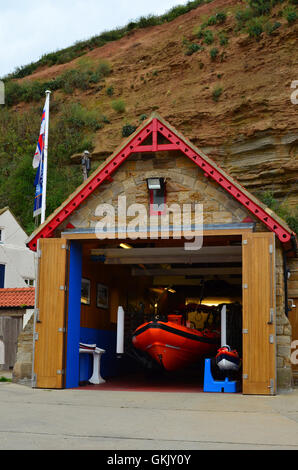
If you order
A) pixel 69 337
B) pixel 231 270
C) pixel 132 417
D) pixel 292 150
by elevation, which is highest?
pixel 292 150

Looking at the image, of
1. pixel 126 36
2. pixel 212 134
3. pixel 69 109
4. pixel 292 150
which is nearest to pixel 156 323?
pixel 292 150

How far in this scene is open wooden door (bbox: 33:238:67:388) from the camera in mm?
12523

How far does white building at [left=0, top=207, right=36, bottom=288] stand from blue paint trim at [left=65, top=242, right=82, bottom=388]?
18.0 meters

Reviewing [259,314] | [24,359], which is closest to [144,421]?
[259,314]

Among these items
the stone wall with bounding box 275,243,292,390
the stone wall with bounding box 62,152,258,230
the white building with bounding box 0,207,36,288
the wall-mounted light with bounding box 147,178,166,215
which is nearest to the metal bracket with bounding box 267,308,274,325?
the stone wall with bounding box 275,243,292,390

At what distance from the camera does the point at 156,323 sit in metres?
13.8

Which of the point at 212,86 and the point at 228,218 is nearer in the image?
the point at 228,218

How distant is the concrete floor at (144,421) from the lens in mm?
6168

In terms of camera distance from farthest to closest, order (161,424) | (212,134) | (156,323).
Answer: (212,134) < (156,323) < (161,424)

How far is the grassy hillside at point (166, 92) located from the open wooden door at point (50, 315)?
17.7m

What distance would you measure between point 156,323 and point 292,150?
20.2 metres

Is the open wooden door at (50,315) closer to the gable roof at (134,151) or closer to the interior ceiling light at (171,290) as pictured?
the gable roof at (134,151)

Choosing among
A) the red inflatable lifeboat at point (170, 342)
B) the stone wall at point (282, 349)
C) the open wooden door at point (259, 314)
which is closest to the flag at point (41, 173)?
the red inflatable lifeboat at point (170, 342)
